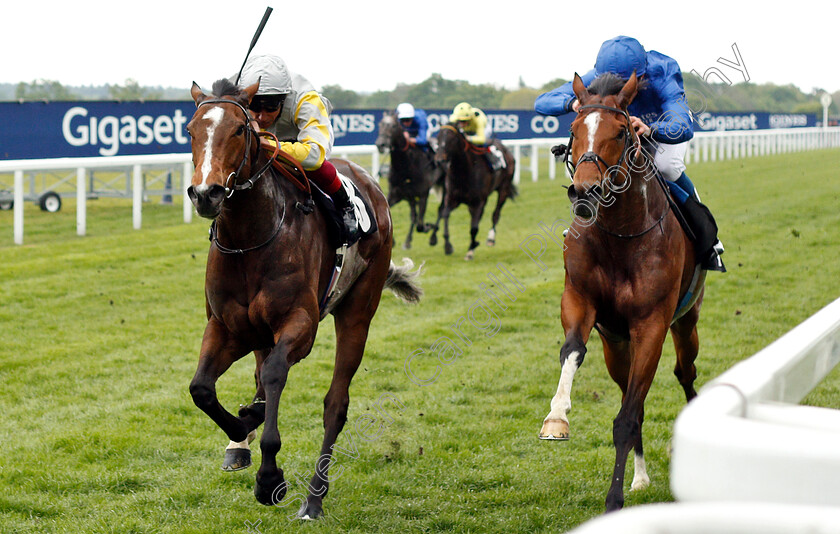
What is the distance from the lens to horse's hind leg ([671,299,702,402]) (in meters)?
4.75

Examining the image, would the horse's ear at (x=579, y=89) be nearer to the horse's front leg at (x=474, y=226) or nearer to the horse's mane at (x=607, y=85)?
the horse's mane at (x=607, y=85)

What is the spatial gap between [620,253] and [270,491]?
170 centimetres

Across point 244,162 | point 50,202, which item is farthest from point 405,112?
point 244,162

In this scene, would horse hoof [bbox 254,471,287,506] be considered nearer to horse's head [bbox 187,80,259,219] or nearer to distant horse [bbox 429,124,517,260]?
horse's head [bbox 187,80,259,219]

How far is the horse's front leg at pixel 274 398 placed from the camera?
3574 millimetres

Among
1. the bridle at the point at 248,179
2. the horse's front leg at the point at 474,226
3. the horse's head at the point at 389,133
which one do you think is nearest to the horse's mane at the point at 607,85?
the bridle at the point at 248,179

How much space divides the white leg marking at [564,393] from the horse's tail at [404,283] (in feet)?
5.99

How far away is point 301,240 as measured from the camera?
3895 mm

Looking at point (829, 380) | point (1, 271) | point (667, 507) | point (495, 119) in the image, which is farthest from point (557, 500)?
point (495, 119)

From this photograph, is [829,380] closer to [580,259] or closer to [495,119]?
[580,259]

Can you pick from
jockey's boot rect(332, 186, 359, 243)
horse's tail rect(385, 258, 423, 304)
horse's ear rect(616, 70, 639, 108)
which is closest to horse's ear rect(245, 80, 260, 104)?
jockey's boot rect(332, 186, 359, 243)

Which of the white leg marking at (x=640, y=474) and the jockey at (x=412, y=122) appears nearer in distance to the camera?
the white leg marking at (x=640, y=474)

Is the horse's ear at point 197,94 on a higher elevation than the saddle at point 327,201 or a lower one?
higher

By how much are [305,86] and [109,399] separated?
2602mm
